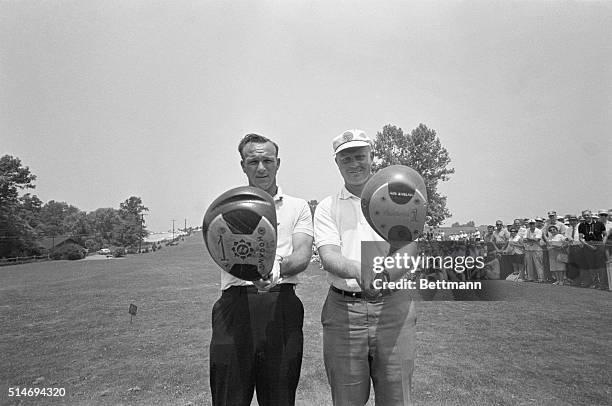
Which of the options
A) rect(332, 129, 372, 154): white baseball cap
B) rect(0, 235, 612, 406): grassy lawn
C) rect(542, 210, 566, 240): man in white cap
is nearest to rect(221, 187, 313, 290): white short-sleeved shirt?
rect(332, 129, 372, 154): white baseball cap

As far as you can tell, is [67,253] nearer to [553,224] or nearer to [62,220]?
[553,224]

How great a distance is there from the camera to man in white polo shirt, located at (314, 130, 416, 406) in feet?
8.99

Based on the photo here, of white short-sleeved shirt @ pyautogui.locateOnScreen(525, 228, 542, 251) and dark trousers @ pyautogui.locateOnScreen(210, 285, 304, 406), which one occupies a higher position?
white short-sleeved shirt @ pyautogui.locateOnScreen(525, 228, 542, 251)

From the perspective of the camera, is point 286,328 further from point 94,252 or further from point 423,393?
point 94,252

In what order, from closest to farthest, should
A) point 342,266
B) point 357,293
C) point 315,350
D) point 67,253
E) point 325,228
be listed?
point 342,266, point 357,293, point 325,228, point 315,350, point 67,253

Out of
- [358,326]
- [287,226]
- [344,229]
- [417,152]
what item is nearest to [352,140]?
[344,229]

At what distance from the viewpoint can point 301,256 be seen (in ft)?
9.43

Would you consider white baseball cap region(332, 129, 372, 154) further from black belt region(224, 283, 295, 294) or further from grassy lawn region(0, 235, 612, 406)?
grassy lawn region(0, 235, 612, 406)

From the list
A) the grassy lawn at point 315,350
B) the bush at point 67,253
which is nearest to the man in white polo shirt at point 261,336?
the grassy lawn at point 315,350

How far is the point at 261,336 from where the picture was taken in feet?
9.46

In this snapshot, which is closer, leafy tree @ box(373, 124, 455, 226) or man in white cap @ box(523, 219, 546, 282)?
man in white cap @ box(523, 219, 546, 282)

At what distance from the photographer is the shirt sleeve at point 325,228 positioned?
289 centimetres

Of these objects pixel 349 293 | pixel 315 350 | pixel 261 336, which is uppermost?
pixel 349 293

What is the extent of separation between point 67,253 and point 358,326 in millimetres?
38491
